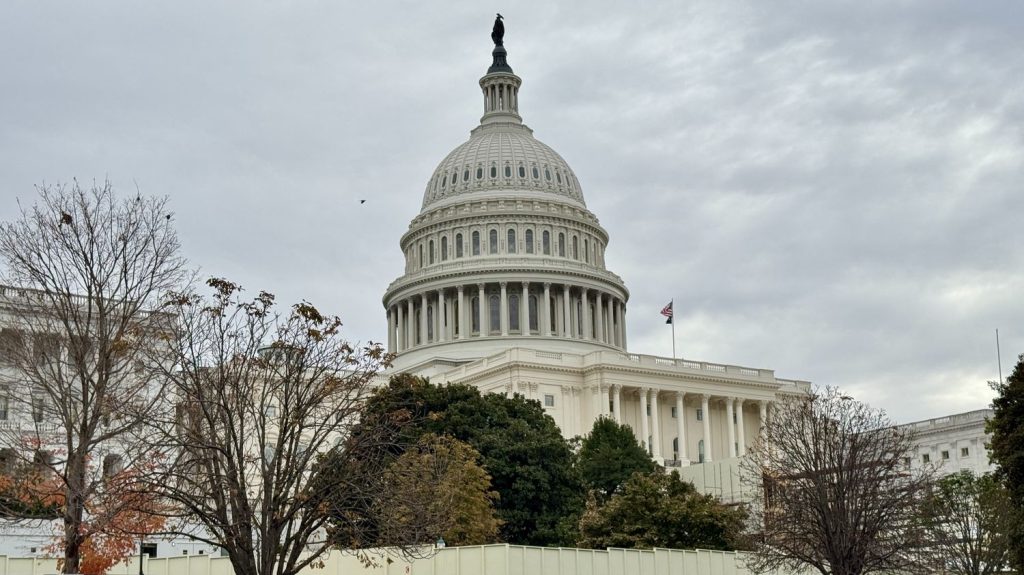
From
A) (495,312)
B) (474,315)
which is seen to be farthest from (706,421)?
(474,315)

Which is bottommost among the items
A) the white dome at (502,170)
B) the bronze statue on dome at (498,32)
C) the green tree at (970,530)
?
the green tree at (970,530)

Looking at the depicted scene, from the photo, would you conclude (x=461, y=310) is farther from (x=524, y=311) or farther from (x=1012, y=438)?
(x=1012, y=438)

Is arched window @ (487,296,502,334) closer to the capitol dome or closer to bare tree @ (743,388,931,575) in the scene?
the capitol dome

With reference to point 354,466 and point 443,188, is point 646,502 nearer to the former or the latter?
point 354,466

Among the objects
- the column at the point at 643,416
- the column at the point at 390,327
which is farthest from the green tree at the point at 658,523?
the column at the point at 390,327

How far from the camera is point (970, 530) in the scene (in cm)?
6531

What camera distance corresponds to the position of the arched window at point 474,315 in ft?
488

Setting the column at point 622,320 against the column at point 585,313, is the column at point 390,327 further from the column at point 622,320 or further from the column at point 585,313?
the column at point 622,320

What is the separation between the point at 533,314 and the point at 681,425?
25.4 meters

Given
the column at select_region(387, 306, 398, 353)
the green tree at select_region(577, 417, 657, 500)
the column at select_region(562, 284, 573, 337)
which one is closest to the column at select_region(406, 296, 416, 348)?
the column at select_region(387, 306, 398, 353)

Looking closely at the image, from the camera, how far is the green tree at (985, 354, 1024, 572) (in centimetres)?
6206

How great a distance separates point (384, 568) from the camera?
51.8m

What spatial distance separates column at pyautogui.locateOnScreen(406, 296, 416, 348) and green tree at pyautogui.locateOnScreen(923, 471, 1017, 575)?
308ft

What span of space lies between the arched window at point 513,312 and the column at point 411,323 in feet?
38.9
